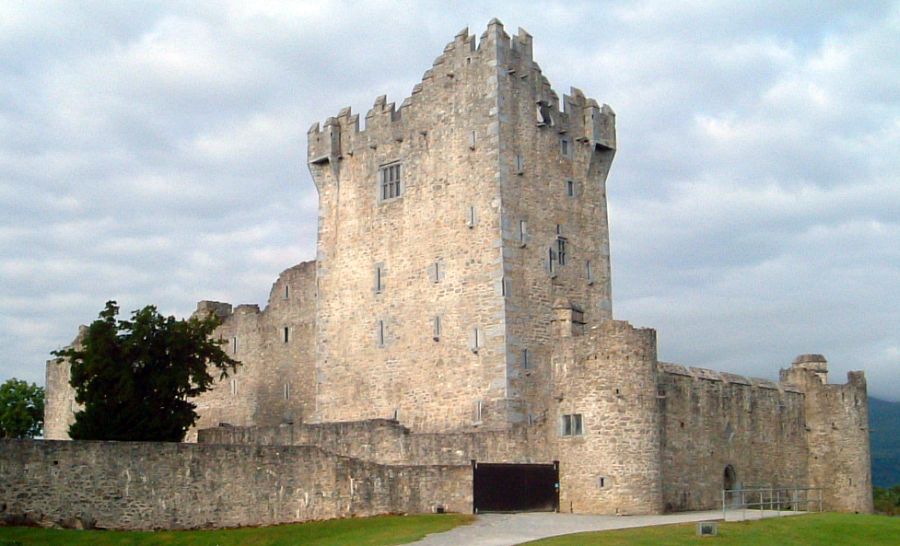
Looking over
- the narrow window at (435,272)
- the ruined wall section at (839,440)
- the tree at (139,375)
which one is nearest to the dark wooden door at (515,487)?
the narrow window at (435,272)

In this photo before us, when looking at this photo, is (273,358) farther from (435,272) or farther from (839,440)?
(839,440)

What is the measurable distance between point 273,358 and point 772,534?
1165 inches

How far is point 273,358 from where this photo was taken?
5491cm

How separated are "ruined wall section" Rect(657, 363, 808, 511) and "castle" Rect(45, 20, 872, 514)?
0.27ft

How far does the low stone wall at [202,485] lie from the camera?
105 feet

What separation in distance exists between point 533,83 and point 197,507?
20.8 meters

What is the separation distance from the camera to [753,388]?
1751 inches

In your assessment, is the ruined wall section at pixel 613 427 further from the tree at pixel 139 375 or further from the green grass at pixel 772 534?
the tree at pixel 139 375

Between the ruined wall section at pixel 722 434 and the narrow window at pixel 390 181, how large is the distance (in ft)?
42.7

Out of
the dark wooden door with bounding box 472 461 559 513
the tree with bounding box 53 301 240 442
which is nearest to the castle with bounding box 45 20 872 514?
the dark wooden door with bounding box 472 461 559 513

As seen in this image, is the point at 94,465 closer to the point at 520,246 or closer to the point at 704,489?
the point at 520,246

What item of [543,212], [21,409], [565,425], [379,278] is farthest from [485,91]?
[21,409]

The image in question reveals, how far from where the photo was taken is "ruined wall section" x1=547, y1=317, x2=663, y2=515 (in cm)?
3616

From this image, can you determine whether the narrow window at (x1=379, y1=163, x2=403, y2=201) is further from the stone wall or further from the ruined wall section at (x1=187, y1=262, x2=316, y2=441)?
the stone wall
